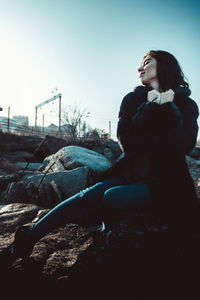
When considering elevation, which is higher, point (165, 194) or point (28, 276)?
point (165, 194)

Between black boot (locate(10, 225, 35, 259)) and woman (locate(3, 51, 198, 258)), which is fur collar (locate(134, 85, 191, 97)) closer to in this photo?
woman (locate(3, 51, 198, 258))

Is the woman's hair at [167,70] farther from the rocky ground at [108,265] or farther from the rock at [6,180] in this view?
the rock at [6,180]

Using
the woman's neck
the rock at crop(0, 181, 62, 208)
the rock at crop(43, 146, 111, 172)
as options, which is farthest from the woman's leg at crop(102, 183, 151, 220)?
the rock at crop(43, 146, 111, 172)

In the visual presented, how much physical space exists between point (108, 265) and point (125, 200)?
0.49 meters

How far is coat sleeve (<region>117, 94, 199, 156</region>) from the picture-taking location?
52.1 inches

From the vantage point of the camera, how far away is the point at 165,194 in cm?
126

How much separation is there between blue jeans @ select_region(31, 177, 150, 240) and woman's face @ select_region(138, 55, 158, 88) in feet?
3.23

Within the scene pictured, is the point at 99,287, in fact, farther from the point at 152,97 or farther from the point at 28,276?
the point at 152,97

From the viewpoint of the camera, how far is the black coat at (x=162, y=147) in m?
1.27

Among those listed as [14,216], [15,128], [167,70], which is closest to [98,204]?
[14,216]

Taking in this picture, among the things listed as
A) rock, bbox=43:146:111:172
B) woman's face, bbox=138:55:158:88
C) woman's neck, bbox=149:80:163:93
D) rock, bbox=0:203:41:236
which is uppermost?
woman's face, bbox=138:55:158:88

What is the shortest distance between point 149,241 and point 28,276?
0.99 meters

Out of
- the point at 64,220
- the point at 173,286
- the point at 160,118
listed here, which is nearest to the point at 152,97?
the point at 160,118

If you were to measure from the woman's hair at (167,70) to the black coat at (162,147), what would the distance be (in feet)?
0.87
